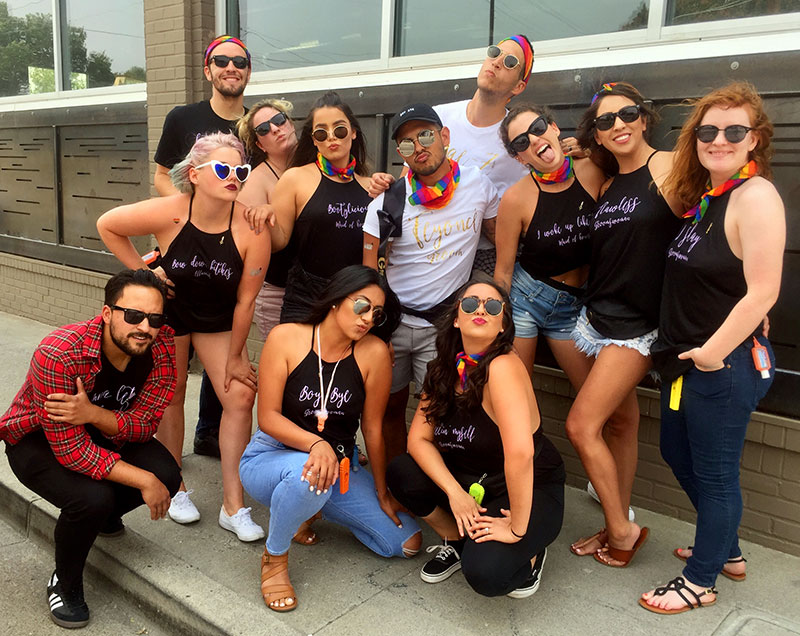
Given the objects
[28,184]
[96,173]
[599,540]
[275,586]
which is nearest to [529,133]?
[599,540]

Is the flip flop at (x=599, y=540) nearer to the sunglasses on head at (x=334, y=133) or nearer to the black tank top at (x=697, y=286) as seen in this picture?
the black tank top at (x=697, y=286)

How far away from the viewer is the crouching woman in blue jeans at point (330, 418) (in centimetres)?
278

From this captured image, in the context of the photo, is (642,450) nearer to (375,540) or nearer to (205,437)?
(375,540)

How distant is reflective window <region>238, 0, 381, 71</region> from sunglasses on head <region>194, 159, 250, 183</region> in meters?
2.16

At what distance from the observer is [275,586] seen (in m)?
2.72

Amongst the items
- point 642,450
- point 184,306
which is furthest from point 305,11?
point 642,450

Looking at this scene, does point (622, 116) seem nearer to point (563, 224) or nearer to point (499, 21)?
point (563, 224)

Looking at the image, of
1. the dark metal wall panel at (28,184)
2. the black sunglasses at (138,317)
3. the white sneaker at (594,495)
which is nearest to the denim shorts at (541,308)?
the white sneaker at (594,495)

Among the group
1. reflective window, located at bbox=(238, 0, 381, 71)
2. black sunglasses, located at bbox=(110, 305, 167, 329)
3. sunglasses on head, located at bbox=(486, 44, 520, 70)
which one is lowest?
black sunglasses, located at bbox=(110, 305, 167, 329)

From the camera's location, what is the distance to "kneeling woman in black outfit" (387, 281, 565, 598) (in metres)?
2.58

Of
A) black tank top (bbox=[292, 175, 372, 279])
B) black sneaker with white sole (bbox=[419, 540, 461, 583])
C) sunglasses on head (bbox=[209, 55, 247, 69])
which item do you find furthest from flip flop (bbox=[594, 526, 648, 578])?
sunglasses on head (bbox=[209, 55, 247, 69])

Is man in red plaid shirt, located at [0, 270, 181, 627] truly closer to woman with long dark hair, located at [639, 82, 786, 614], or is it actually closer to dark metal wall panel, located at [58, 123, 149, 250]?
woman with long dark hair, located at [639, 82, 786, 614]

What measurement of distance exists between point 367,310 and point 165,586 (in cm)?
137

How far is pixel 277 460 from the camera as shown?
113 inches
